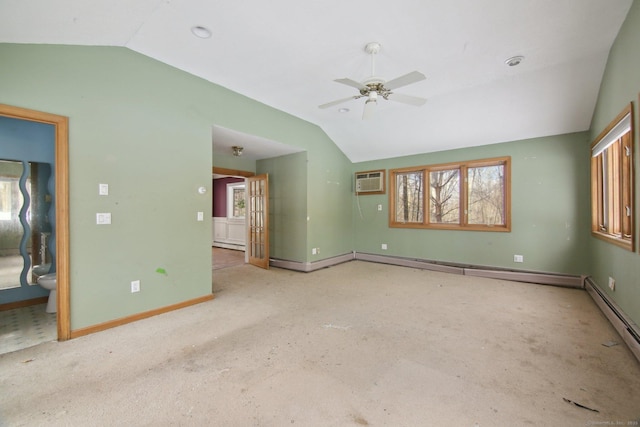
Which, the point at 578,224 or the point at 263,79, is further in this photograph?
the point at 578,224

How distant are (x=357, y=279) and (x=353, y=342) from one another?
2.26 m

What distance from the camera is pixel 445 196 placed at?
544 centimetres

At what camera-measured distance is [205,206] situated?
360 cm

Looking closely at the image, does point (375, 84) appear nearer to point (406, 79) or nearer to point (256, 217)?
point (406, 79)

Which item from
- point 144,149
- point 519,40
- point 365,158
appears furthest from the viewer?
point 365,158

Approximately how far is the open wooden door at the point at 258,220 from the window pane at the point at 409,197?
290 cm

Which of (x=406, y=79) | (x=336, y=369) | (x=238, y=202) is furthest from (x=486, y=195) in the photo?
(x=238, y=202)

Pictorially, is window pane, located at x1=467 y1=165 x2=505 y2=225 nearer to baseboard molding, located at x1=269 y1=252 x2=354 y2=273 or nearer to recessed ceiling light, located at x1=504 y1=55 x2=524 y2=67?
recessed ceiling light, located at x1=504 y1=55 x2=524 y2=67

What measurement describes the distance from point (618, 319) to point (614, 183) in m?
1.64

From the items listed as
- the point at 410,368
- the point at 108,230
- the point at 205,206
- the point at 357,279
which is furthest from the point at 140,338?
the point at 357,279

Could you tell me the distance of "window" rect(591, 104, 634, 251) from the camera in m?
2.56

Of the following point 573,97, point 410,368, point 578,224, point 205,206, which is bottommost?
point 410,368

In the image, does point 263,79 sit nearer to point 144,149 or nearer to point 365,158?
point 144,149

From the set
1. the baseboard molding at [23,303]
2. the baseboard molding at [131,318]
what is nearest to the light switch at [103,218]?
the baseboard molding at [131,318]
